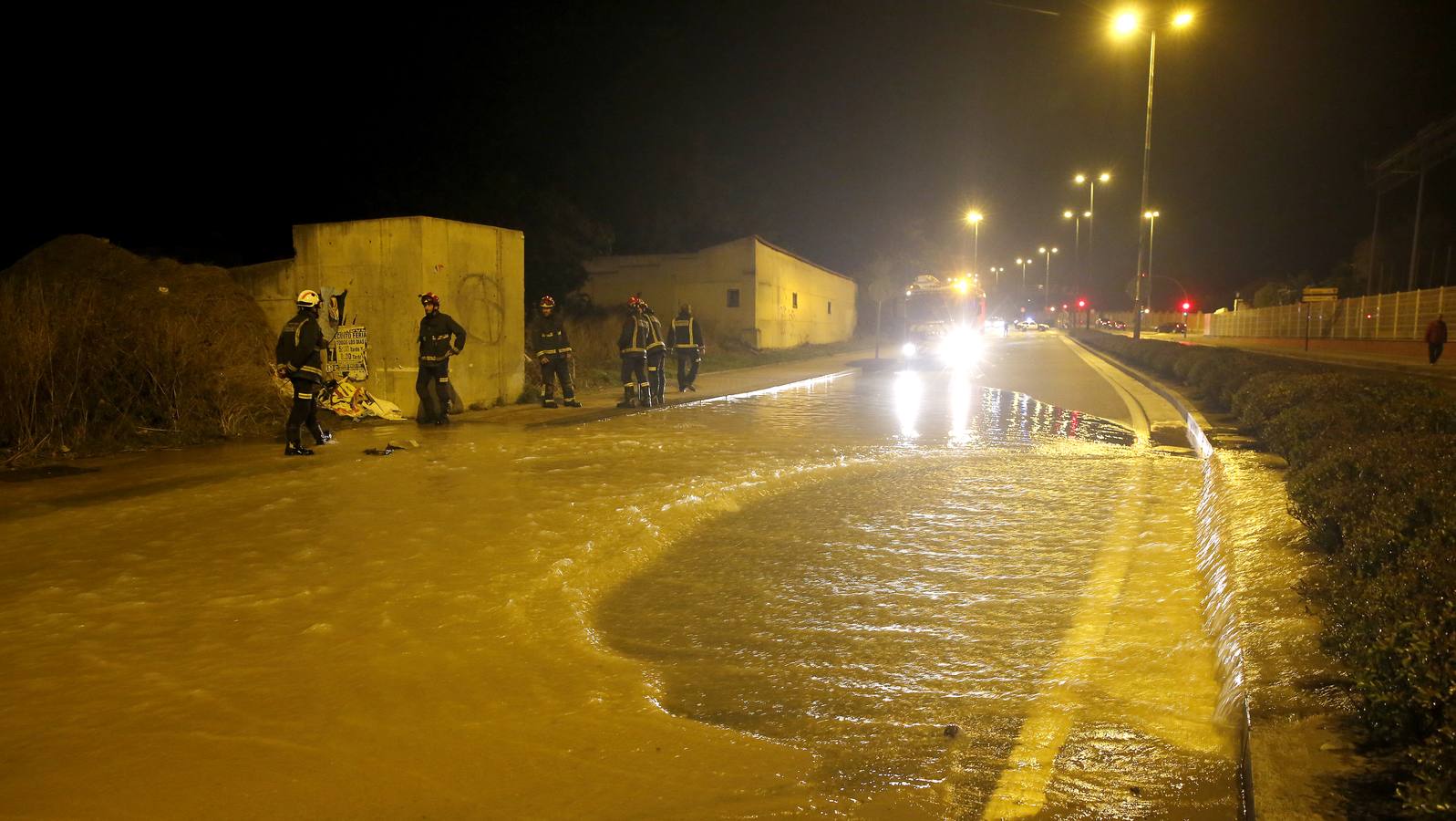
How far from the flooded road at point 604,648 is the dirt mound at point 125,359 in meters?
1.77

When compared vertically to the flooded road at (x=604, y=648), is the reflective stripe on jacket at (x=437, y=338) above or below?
above

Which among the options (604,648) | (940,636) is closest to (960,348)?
(940,636)

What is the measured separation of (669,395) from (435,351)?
588 centimetres

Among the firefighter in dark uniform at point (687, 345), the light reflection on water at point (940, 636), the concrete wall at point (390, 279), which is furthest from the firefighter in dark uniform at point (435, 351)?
the light reflection on water at point (940, 636)

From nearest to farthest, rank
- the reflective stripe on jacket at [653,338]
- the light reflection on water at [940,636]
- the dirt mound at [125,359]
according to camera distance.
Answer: the light reflection on water at [940,636]
the dirt mound at [125,359]
the reflective stripe on jacket at [653,338]

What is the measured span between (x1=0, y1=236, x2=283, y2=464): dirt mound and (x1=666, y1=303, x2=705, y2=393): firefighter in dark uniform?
23.8 ft

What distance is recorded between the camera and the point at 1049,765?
349 cm

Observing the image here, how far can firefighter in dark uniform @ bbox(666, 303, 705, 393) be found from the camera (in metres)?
17.8

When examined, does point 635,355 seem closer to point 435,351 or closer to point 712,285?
point 435,351

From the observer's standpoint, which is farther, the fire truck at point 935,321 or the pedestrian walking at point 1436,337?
the fire truck at point 935,321

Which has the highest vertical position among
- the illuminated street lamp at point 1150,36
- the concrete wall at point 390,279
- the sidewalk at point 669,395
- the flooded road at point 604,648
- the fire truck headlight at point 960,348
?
the illuminated street lamp at point 1150,36

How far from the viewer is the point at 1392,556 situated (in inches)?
160

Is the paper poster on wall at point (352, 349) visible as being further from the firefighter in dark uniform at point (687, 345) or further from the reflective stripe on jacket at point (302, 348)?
the firefighter in dark uniform at point (687, 345)

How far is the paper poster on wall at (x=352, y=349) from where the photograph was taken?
13320mm
